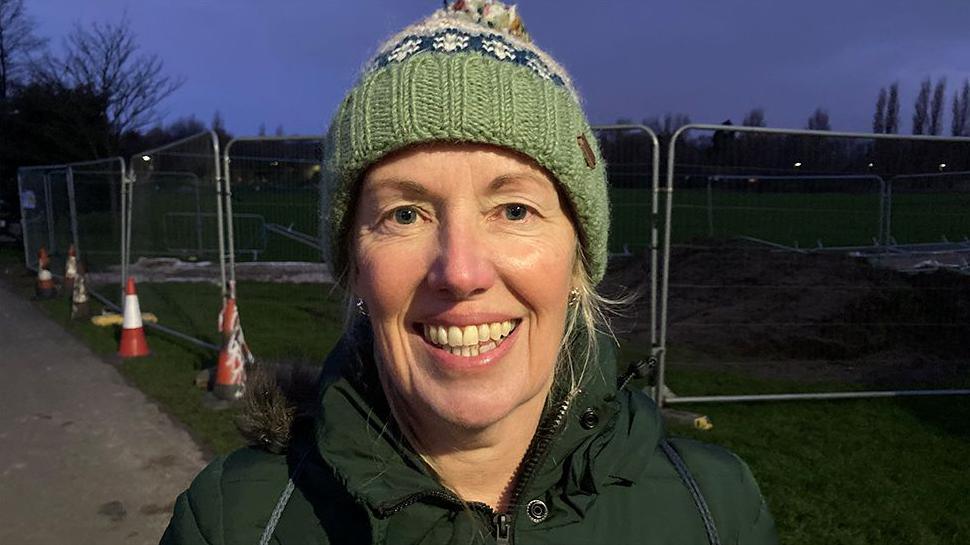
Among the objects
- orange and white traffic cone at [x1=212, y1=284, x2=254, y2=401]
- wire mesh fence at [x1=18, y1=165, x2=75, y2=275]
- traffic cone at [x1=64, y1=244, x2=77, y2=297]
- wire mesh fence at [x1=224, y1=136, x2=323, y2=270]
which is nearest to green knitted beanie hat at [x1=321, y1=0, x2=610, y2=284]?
wire mesh fence at [x1=224, y1=136, x2=323, y2=270]

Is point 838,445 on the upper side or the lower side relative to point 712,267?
lower

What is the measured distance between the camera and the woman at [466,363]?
1.39 m

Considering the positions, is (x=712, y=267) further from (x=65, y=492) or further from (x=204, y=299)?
(x=65, y=492)

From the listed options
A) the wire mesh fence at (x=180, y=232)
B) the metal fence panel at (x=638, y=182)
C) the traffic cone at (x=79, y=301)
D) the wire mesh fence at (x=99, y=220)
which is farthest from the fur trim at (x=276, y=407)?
the traffic cone at (x=79, y=301)

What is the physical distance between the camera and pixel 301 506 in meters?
1.53

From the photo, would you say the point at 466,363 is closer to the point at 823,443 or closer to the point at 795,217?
the point at 823,443

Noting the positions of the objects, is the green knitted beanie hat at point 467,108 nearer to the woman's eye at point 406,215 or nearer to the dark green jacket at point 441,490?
the woman's eye at point 406,215

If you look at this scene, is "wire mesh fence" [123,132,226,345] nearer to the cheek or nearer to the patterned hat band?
the patterned hat band

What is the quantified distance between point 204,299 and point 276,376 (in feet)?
23.9

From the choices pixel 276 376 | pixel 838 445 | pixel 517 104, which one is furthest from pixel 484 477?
pixel 838 445

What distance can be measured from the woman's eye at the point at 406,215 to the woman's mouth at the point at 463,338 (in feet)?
0.68

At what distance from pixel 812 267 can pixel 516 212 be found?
7605 millimetres

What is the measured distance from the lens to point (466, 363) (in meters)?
1.39

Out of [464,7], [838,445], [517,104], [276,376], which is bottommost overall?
[838,445]
